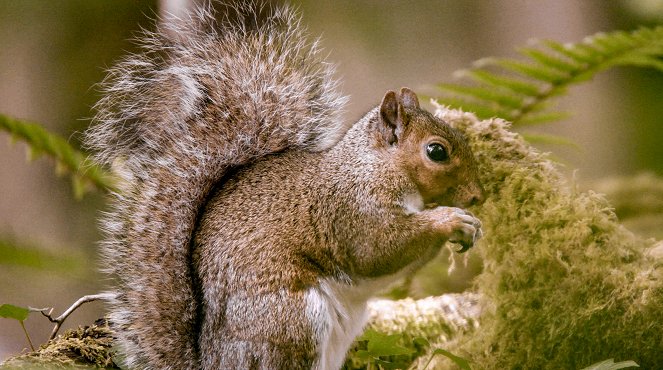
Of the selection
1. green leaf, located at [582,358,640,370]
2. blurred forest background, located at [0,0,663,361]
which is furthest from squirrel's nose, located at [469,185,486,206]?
blurred forest background, located at [0,0,663,361]

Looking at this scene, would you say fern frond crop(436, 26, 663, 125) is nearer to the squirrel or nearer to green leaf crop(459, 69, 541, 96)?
green leaf crop(459, 69, 541, 96)

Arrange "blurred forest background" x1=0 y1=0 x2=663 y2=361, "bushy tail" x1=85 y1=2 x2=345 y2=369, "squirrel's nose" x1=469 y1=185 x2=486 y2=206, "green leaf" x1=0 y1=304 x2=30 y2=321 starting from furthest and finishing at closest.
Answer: "blurred forest background" x1=0 y1=0 x2=663 y2=361 < "squirrel's nose" x1=469 y1=185 x2=486 y2=206 < "bushy tail" x1=85 y1=2 x2=345 y2=369 < "green leaf" x1=0 y1=304 x2=30 y2=321

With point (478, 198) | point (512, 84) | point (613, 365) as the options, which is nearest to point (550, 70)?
point (512, 84)

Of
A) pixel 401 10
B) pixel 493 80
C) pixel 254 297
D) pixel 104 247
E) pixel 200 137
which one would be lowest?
pixel 254 297

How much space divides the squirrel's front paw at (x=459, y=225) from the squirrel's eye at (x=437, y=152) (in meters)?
0.15

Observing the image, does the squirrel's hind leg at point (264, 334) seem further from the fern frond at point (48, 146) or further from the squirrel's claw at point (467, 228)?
the fern frond at point (48, 146)

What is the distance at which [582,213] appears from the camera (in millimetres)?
1923

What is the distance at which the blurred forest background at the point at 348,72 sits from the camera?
529 cm

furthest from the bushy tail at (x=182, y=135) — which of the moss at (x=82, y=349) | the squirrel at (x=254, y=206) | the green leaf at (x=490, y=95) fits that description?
the green leaf at (x=490, y=95)

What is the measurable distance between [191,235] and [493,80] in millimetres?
1496

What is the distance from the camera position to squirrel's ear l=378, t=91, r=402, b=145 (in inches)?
79.2

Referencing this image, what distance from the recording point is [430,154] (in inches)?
77.0

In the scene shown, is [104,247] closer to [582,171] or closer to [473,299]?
[473,299]

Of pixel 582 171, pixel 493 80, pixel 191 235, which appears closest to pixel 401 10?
pixel 582 171
